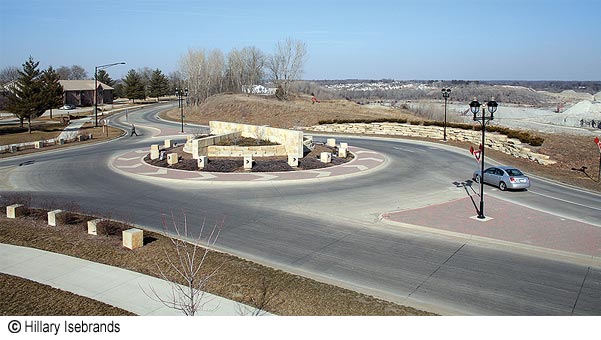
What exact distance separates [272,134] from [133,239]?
20.3 meters

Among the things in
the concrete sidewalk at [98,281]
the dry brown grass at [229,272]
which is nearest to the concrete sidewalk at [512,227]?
the dry brown grass at [229,272]

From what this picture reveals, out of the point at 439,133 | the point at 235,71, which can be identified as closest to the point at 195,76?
the point at 235,71

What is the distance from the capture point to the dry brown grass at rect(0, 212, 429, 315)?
10.6 metres

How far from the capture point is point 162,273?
40.1 feet

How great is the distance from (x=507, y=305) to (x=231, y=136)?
25828mm

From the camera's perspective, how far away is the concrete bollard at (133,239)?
14323mm

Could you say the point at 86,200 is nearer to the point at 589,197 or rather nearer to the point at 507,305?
the point at 507,305

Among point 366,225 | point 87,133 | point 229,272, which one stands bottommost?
point 229,272

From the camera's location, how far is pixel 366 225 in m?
18.0

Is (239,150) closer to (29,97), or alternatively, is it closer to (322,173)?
(322,173)

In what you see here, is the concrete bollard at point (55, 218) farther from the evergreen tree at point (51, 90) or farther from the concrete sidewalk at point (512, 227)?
the evergreen tree at point (51, 90)

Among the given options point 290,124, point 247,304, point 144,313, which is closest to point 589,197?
point 247,304

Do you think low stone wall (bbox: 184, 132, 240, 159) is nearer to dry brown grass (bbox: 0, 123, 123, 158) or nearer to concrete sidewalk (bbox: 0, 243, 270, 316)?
→ dry brown grass (bbox: 0, 123, 123, 158)

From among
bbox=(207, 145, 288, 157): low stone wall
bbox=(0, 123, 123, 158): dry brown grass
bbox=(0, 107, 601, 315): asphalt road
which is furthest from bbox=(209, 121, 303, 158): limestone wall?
bbox=(0, 123, 123, 158): dry brown grass
